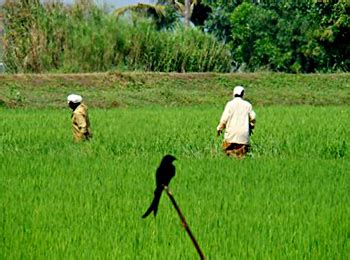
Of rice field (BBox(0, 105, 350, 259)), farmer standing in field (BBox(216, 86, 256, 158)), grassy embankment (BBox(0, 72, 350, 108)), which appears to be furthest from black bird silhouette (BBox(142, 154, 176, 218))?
grassy embankment (BBox(0, 72, 350, 108))

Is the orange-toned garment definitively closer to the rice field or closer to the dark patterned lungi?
the rice field

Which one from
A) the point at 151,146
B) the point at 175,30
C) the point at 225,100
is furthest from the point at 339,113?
the point at 175,30

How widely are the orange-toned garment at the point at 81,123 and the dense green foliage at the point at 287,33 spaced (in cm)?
2029

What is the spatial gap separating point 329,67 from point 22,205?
28427mm

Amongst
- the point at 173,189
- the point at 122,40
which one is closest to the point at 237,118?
the point at 173,189

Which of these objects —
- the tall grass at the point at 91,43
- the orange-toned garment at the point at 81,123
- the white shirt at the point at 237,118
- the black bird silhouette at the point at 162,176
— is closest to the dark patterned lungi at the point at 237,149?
the white shirt at the point at 237,118

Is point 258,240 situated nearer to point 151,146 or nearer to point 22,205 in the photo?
point 22,205

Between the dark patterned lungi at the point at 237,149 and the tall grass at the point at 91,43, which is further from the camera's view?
the tall grass at the point at 91,43

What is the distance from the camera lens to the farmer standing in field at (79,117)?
396 inches

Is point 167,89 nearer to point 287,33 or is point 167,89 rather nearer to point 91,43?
point 91,43

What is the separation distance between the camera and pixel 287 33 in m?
34.6

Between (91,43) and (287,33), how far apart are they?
10742 millimetres

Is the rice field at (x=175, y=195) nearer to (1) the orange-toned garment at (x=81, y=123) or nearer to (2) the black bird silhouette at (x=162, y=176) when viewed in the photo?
(1) the orange-toned garment at (x=81, y=123)

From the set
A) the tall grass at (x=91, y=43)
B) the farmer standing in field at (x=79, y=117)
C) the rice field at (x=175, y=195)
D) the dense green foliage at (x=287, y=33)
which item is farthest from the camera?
the dense green foliage at (x=287, y=33)
